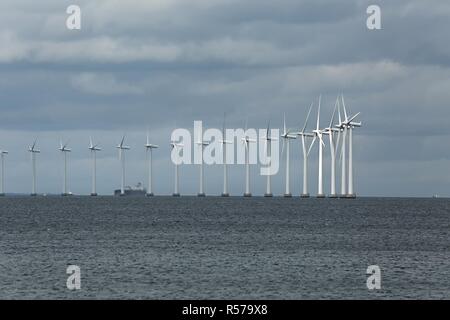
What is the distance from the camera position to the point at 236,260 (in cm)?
8419

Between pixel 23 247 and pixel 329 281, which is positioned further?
pixel 23 247

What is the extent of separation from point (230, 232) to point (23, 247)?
3382 cm

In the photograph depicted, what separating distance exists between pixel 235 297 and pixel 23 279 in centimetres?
1662

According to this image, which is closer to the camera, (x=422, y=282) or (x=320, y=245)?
(x=422, y=282)

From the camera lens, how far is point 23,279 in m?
69.8

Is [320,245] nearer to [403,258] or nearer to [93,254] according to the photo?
[403,258]
